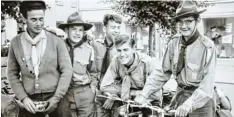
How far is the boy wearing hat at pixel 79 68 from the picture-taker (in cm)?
151

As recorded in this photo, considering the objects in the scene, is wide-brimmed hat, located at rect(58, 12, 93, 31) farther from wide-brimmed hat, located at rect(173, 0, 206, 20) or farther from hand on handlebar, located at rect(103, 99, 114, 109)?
wide-brimmed hat, located at rect(173, 0, 206, 20)

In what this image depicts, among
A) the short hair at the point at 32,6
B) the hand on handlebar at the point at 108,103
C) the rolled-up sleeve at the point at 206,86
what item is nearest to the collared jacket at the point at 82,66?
the hand on handlebar at the point at 108,103

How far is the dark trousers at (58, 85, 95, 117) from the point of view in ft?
5.01

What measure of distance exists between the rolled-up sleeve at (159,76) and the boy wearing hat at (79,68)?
289 mm

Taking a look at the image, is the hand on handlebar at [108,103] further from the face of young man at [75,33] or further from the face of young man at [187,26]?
the face of young man at [187,26]

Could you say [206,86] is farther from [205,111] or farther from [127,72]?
[127,72]

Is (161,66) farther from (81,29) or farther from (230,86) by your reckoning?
(230,86)

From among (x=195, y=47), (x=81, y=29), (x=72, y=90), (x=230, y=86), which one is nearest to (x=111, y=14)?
(x=81, y=29)

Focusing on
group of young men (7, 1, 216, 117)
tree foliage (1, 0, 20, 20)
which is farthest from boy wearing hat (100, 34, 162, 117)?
tree foliage (1, 0, 20, 20)

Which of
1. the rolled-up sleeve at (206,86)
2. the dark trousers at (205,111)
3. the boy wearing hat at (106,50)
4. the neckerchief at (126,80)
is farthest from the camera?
the boy wearing hat at (106,50)

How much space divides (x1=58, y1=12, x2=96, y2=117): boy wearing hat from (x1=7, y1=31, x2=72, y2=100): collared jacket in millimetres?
115

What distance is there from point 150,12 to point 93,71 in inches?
15.2

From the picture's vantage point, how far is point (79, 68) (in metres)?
1.52

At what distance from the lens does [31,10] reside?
1.35m
